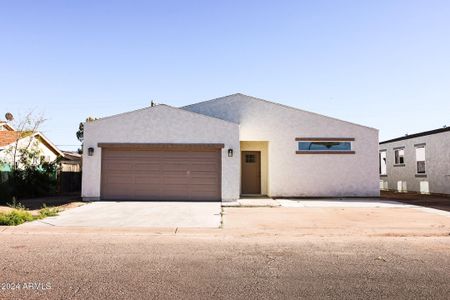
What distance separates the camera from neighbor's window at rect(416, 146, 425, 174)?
1955cm

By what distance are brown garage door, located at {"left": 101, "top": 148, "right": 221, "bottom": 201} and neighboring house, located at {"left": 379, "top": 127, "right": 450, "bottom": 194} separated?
1152cm

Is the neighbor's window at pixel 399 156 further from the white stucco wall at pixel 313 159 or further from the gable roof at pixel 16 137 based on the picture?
the gable roof at pixel 16 137

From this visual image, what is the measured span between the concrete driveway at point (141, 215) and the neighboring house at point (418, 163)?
11.9 meters

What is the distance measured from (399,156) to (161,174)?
1503cm

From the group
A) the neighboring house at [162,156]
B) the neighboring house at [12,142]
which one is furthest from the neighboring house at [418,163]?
the neighboring house at [12,142]

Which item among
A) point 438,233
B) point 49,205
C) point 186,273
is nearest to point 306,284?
point 186,273

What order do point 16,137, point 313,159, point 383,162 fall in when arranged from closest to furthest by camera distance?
point 313,159 < point 16,137 < point 383,162

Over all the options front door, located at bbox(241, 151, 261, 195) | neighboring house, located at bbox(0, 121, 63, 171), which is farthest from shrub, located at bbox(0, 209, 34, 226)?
front door, located at bbox(241, 151, 261, 195)

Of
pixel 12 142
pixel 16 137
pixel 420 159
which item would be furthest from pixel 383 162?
pixel 16 137

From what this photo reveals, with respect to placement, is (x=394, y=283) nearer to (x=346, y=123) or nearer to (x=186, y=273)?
(x=186, y=273)

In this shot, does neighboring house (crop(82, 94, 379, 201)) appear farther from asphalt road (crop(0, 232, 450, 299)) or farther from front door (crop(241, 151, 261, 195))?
asphalt road (crop(0, 232, 450, 299))

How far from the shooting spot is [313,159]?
16969 millimetres

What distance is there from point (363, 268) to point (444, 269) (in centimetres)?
119

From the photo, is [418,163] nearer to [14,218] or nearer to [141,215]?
[141,215]
